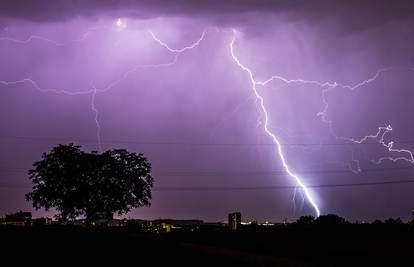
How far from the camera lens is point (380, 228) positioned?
1686 inches

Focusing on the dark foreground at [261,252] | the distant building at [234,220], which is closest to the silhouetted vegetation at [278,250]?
the dark foreground at [261,252]

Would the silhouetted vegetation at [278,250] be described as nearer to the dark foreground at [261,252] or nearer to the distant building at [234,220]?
the dark foreground at [261,252]

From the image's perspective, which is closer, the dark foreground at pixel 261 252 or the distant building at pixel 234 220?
the dark foreground at pixel 261 252

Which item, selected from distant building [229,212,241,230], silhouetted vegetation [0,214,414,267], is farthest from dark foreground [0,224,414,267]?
distant building [229,212,241,230]

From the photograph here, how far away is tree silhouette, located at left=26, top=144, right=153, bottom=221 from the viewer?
182 ft

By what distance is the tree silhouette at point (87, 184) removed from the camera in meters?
55.4

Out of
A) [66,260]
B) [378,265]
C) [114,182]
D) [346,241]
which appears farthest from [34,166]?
[378,265]

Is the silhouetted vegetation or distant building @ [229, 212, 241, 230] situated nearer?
the silhouetted vegetation

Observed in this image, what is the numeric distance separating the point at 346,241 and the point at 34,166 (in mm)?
32125

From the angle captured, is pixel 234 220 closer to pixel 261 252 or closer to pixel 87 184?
pixel 87 184

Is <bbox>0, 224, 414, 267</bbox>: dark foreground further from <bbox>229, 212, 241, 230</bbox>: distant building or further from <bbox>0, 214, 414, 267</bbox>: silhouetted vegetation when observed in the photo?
<bbox>229, 212, 241, 230</bbox>: distant building

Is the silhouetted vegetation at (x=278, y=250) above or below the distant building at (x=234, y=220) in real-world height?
below

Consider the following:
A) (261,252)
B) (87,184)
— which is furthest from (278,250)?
(87,184)

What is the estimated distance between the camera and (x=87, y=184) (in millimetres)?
56062
